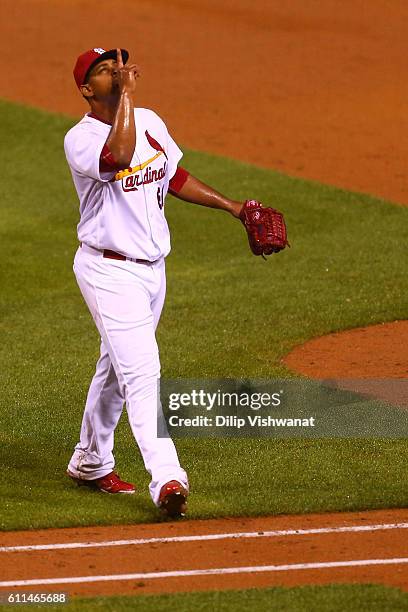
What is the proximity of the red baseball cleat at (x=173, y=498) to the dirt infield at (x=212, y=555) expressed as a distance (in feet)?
0.27

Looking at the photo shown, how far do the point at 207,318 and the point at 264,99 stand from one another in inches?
356

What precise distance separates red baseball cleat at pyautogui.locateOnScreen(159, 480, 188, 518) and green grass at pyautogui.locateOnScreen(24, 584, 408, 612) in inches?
33.2

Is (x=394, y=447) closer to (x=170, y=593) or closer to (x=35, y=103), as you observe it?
(x=170, y=593)

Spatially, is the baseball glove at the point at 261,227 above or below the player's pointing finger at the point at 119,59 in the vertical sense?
below

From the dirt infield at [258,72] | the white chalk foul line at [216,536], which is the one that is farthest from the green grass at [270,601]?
the dirt infield at [258,72]

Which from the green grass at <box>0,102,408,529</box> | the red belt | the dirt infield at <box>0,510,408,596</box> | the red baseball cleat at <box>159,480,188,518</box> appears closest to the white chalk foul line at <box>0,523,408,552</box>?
the dirt infield at <box>0,510,408,596</box>

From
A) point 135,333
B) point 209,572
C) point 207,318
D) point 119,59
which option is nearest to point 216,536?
point 209,572

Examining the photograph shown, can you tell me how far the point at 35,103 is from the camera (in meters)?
19.3

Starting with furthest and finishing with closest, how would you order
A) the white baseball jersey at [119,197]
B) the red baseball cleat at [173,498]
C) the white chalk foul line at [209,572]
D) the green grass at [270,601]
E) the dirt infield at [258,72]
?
the dirt infield at [258,72]
the white baseball jersey at [119,197]
the red baseball cleat at [173,498]
the white chalk foul line at [209,572]
the green grass at [270,601]

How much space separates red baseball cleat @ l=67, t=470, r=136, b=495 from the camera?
280 inches

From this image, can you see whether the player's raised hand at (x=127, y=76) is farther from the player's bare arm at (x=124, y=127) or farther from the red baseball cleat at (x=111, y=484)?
the red baseball cleat at (x=111, y=484)

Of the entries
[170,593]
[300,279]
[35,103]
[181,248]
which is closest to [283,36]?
[35,103]

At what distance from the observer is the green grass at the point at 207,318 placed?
23.2ft

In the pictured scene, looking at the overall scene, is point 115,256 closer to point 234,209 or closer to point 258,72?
point 234,209
